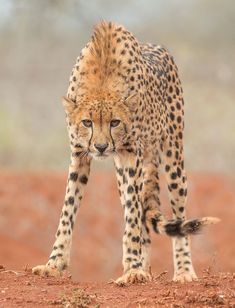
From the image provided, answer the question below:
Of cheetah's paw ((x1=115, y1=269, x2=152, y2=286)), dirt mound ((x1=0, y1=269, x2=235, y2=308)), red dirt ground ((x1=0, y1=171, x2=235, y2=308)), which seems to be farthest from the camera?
red dirt ground ((x1=0, y1=171, x2=235, y2=308))

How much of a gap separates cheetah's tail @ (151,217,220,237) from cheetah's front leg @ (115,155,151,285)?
0.13 meters

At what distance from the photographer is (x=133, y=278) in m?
6.91

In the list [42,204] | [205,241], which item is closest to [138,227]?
[205,241]

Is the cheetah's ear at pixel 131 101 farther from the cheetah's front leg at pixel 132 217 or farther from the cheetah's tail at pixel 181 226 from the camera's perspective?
the cheetah's tail at pixel 181 226

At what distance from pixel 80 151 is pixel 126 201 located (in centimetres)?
41

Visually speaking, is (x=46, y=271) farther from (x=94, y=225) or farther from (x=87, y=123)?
(x=94, y=225)

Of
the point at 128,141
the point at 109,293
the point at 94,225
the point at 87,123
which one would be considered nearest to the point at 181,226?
the point at 109,293

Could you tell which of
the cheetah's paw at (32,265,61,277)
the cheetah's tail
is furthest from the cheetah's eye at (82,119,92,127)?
the cheetah's paw at (32,265,61,277)

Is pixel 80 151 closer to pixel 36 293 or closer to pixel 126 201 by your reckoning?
pixel 126 201

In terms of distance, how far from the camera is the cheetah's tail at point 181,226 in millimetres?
6664

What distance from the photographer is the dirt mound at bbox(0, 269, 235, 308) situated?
6.19 metres

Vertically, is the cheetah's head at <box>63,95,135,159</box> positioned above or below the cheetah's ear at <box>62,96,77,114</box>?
below

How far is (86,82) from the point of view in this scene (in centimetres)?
733

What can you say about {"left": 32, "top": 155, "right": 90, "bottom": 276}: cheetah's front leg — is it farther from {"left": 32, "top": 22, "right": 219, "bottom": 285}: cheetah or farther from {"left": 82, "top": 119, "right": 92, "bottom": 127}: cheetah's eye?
{"left": 82, "top": 119, "right": 92, "bottom": 127}: cheetah's eye
